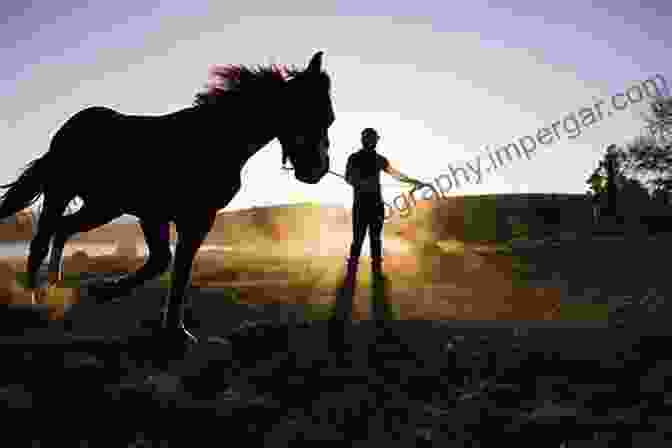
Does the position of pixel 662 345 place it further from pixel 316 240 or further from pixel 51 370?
pixel 316 240

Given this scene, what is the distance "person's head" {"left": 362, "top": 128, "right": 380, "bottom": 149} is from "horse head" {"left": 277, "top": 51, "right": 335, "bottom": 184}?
207 centimetres

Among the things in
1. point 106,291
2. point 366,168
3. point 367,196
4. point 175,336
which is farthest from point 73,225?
point 366,168

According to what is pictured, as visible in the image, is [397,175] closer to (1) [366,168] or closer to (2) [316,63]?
(1) [366,168]

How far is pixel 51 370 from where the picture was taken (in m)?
5.07

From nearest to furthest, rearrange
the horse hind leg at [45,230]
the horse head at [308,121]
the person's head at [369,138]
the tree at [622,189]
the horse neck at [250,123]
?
1. the horse neck at [250,123]
2. the horse head at [308,121]
3. the horse hind leg at [45,230]
4. the person's head at [369,138]
5. the tree at [622,189]

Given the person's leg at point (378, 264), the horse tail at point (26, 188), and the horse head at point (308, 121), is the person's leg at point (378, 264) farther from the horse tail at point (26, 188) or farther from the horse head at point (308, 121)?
the horse tail at point (26, 188)

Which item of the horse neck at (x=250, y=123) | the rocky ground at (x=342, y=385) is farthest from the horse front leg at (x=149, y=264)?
the horse neck at (x=250, y=123)

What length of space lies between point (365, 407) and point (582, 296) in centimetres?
851

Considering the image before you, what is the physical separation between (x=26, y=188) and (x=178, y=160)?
2148 millimetres

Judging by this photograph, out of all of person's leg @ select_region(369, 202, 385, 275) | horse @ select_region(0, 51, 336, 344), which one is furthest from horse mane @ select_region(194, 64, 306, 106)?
person's leg @ select_region(369, 202, 385, 275)

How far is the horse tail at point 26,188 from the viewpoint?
645 centimetres

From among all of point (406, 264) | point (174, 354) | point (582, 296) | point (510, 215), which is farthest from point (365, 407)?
point (510, 215)

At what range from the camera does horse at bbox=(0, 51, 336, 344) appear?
5602 mm

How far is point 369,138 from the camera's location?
8.09 m
